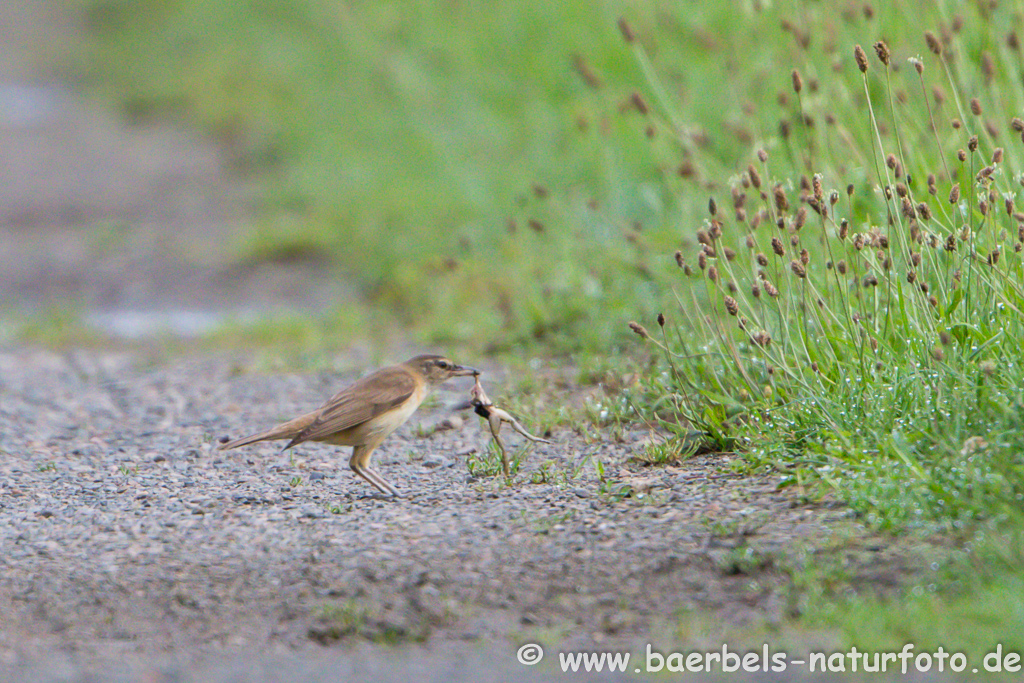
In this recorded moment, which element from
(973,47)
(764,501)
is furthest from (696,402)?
(973,47)

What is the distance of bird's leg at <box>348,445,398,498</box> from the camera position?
15.0 feet

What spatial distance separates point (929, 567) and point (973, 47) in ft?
14.0

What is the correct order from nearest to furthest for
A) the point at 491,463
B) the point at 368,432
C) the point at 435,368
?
the point at 368,432
the point at 491,463
the point at 435,368

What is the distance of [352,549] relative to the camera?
155 inches

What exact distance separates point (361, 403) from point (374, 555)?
890 millimetres

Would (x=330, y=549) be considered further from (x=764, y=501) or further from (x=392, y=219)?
(x=392, y=219)

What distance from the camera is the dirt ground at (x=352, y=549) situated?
11.4 ft

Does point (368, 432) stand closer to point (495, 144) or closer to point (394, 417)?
point (394, 417)

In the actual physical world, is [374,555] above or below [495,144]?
below

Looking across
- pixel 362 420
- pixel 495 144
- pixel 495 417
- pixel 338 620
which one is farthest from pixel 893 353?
pixel 495 144

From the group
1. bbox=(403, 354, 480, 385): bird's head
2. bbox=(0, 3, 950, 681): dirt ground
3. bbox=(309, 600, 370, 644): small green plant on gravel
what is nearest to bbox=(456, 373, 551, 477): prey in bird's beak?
bbox=(0, 3, 950, 681): dirt ground

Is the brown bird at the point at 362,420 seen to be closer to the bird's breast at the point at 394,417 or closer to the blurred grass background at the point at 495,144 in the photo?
the bird's breast at the point at 394,417

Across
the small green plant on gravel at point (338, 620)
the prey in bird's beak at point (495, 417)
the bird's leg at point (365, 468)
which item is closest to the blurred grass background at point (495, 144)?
the prey in bird's beak at point (495, 417)

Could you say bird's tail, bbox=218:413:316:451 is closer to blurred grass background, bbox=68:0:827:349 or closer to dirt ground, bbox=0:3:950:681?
dirt ground, bbox=0:3:950:681
